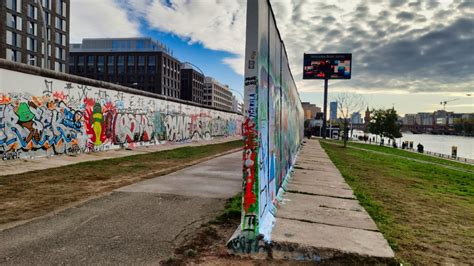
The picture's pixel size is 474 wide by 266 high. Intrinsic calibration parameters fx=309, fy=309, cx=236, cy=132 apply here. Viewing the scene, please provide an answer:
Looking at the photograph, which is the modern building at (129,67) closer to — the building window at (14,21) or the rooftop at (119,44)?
the rooftop at (119,44)

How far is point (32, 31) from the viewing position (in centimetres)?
5894

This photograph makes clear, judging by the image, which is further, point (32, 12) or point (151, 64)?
point (151, 64)

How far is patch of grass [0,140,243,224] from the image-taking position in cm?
547

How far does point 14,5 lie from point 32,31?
18.3 ft

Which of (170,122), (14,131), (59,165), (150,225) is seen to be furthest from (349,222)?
(170,122)

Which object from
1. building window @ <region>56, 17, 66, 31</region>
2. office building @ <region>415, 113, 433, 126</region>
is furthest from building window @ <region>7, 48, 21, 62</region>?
office building @ <region>415, 113, 433, 126</region>

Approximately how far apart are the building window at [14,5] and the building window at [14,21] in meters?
1.25

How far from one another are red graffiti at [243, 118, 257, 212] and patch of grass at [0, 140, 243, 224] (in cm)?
365

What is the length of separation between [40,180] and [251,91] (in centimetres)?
705

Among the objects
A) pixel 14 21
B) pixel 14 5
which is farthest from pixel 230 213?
pixel 14 5

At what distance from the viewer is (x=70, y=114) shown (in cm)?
1355

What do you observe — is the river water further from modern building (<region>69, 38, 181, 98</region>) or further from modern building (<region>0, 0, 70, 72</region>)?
modern building (<region>69, 38, 181, 98</region>)

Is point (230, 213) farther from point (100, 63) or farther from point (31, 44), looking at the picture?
point (100, 63)

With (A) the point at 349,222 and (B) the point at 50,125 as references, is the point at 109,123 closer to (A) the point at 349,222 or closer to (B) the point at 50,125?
(B) the point at 50,125
